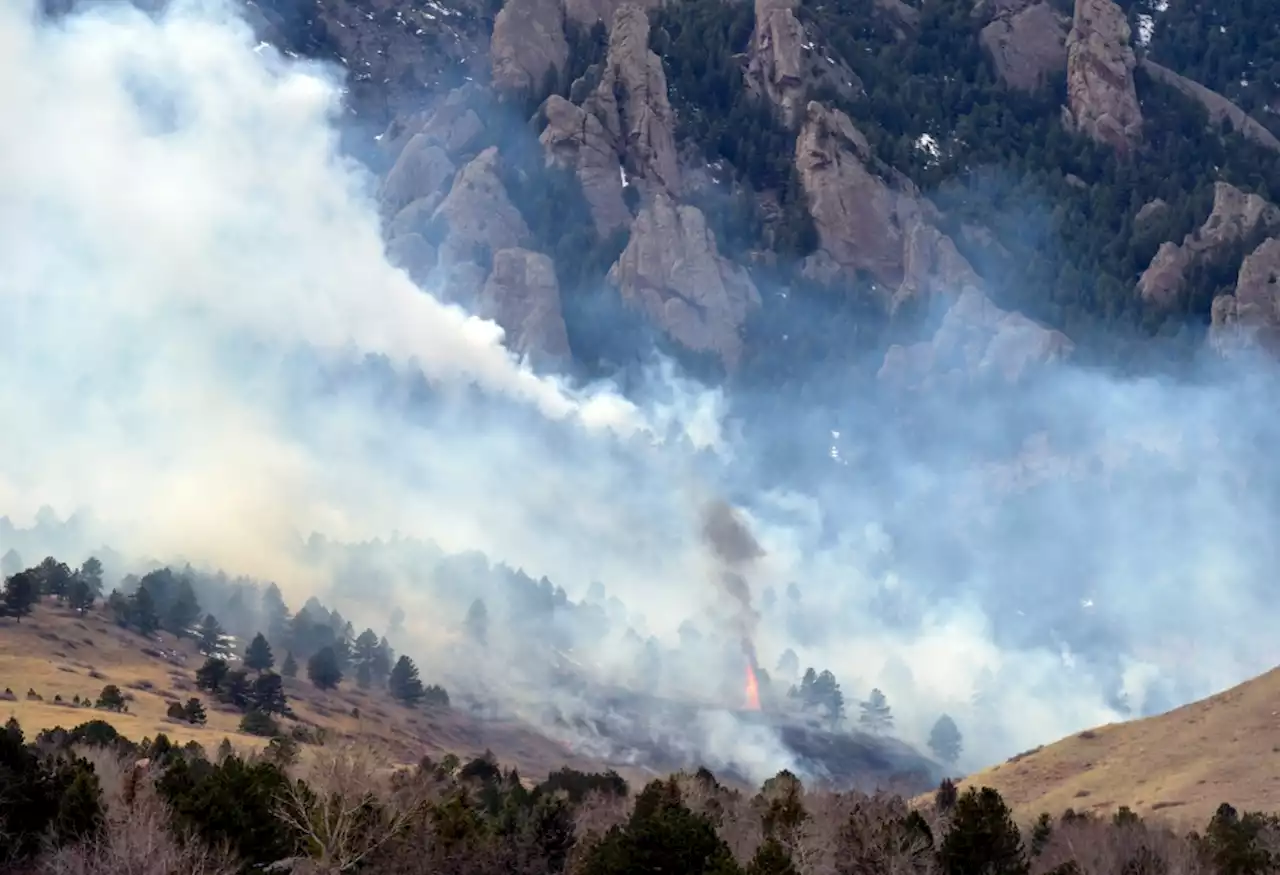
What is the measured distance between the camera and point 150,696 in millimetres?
150625

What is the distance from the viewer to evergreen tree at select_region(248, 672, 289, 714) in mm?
162512

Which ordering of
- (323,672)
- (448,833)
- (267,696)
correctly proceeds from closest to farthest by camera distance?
(448,833) → (267,696) → (323,672)

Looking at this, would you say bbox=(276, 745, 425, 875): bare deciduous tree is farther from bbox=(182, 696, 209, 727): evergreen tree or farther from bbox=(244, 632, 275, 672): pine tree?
bbox=(244, 632, 275, 672): pine tree

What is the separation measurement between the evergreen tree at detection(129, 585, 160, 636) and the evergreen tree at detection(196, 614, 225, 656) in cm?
761

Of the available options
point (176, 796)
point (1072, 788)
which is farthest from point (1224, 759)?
point (176, 796)

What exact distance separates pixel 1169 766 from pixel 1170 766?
0.13 metres

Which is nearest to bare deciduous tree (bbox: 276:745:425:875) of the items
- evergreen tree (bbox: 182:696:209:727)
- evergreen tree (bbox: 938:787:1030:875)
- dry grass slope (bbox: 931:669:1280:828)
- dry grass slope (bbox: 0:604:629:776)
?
evergreen tree (bbox: 938:787:1030:875)

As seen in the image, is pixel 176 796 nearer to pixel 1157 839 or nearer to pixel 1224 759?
pixel 1157 839

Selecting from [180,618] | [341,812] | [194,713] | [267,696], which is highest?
[180,618]

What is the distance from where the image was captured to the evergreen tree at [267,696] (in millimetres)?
162512

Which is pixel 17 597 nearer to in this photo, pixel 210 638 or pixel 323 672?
pixel 210 638


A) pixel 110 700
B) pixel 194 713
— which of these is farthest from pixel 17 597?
pixel 194 713

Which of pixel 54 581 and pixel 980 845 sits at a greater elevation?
pixel 54 581

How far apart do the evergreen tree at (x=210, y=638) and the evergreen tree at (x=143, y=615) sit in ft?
25.0
